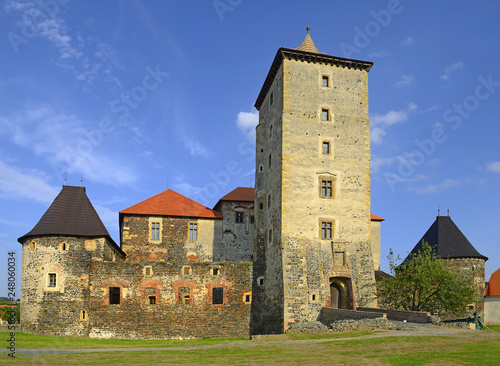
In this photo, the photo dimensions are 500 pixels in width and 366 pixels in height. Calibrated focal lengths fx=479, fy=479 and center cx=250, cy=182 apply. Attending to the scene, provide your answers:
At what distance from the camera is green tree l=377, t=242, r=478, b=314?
29.7 meters

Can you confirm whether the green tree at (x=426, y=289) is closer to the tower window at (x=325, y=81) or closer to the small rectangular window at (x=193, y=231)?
the tower window at (x=325, y=81)

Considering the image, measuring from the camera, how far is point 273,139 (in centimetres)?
3409

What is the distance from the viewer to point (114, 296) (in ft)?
105

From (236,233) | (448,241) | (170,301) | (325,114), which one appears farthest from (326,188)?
(448,241)

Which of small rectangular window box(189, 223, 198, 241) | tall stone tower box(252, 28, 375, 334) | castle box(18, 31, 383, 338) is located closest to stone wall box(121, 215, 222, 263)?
small rectangular window box(189, 223, 198, 241)

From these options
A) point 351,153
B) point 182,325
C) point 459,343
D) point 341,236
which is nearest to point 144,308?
point 182,325

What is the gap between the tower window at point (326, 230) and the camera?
3109 cm

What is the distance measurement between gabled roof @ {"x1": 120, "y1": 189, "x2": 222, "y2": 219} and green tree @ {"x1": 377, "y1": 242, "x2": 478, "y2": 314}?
15.3m

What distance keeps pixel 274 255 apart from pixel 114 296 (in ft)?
36.1

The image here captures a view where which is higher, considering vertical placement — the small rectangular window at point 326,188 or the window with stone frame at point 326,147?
the window with stone frame at point 326,147

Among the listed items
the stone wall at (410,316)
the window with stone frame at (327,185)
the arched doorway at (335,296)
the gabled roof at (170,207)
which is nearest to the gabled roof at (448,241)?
the arched doorway at (335,296)

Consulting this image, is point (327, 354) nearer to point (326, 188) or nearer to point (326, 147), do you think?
point (326, 188)

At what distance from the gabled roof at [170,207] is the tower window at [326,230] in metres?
11.4

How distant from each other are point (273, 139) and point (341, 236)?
8365 mm
